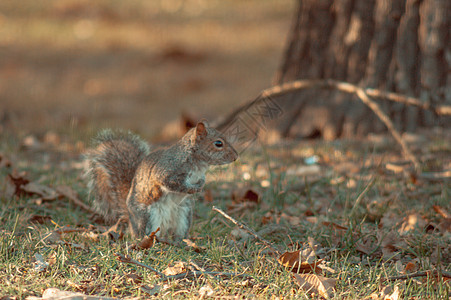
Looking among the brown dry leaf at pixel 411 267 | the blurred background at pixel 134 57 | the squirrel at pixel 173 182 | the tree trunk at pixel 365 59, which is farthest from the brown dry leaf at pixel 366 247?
the blurred background at pixel 134 57

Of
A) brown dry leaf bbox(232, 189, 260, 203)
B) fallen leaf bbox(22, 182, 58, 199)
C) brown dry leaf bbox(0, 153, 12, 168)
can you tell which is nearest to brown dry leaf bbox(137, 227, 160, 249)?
brown dry leaf bbox(232, 189, 260, 203)

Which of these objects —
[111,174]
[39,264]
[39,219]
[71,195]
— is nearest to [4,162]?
[71,195]

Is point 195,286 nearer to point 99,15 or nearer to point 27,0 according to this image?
point 99,15

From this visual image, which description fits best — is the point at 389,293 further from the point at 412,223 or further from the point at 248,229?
the point at 412,223

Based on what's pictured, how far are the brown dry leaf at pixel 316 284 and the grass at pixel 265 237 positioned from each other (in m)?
0.03

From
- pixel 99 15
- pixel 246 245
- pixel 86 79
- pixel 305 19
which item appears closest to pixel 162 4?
pixel 99 15

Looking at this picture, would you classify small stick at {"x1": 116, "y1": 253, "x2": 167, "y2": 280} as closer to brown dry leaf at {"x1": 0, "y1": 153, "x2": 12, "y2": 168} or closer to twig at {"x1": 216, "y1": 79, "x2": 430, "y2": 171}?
twig at {"x1": 216, "y1": 79, "x2": 430, "y2": 171}

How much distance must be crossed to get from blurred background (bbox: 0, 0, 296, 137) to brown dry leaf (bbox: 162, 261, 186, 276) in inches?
176

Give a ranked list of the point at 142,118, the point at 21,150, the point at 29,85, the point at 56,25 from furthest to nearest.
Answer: the point at 56,25, the point at 29,85, the point at 142,118, the point at 21,150

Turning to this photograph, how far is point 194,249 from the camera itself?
2688mm

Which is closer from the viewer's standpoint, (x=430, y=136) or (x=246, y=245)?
(x=246, y=245)

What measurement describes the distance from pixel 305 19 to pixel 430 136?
1.50 meters

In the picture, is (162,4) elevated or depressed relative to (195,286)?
elevated

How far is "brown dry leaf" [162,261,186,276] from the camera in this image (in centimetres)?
236
